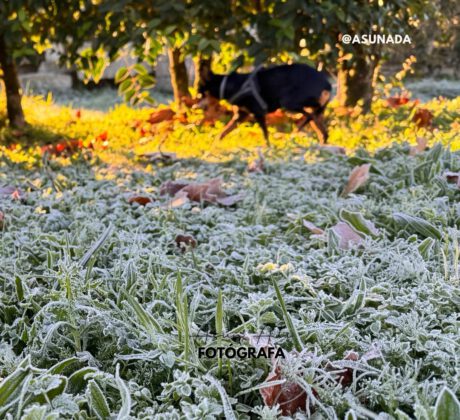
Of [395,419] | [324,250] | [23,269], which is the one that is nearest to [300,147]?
[324,250]

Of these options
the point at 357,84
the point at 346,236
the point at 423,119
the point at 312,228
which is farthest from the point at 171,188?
the point at 357,84

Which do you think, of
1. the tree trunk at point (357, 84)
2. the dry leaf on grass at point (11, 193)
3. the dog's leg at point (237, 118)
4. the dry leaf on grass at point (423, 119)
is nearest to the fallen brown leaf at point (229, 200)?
the dry leaf on grass at point (11, 193)

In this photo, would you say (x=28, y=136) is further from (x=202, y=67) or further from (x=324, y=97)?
(x=324, y=97)

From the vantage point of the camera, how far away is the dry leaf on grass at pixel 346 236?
1627 millimetres

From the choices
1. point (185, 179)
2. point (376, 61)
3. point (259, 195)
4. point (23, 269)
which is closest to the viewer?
point (23, 269)

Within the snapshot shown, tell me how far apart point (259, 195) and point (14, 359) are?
130 centimetres

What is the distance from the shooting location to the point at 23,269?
60.1 inches

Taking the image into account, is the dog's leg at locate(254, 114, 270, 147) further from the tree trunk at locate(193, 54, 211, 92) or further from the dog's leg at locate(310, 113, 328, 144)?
the tree trunk at locate(193, 54, 211, 92)

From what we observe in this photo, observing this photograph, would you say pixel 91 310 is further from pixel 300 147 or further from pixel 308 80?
pixel 308 80

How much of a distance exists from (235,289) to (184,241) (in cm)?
41

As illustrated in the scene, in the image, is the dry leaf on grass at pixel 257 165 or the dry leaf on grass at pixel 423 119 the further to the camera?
the dry leaf on grass at pixel 423 119

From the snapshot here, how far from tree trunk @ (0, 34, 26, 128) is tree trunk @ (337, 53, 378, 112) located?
2.26 m

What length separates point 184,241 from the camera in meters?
1.75

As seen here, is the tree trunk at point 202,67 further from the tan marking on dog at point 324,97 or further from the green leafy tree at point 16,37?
the green leafy tree at point 16,37
